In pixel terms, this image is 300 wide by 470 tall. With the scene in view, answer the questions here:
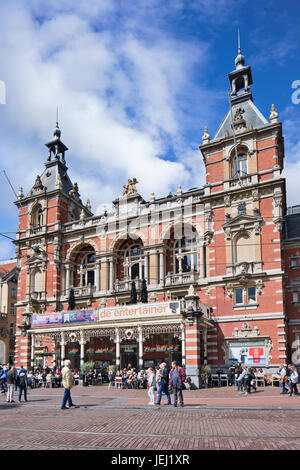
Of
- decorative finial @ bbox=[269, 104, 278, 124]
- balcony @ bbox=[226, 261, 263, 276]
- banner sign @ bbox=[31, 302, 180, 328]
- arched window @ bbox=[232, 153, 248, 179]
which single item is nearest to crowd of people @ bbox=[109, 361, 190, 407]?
banner sign @ bbox=[31, 302, 180, 328]

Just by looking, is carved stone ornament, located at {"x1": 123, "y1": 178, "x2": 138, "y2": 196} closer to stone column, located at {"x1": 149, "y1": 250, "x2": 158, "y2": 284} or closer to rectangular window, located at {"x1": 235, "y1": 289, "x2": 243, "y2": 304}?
stone column, located at {"x1": 149, "y1": 250, "x2": 158, "y2": 284}

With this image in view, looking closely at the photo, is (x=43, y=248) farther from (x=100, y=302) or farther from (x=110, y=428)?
(x=110, y=428)

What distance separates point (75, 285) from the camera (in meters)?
37.9

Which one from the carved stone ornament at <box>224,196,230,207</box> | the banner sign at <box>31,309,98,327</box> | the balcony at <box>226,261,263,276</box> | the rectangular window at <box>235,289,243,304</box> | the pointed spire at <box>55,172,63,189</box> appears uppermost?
the pointed spire at <box>55,172,63,189</box>

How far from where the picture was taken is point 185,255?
1289 inches

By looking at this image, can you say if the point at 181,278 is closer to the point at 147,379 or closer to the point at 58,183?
the point at 147,379

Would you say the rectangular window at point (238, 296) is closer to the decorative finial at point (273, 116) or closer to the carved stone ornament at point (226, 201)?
the carved stone ornament at point (226, 201)

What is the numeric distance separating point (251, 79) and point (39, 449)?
34583mm

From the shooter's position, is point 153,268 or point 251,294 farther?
point 153,268

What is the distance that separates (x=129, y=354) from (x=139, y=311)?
23.5 ft

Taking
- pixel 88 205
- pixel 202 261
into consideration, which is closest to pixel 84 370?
pixel 202 261

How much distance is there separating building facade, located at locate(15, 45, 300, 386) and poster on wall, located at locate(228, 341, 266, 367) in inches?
2.7

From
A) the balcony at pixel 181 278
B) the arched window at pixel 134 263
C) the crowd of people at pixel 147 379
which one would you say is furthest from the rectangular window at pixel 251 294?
the arched window at pixel 134 263

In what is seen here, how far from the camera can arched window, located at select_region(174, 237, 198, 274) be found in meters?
32.2
